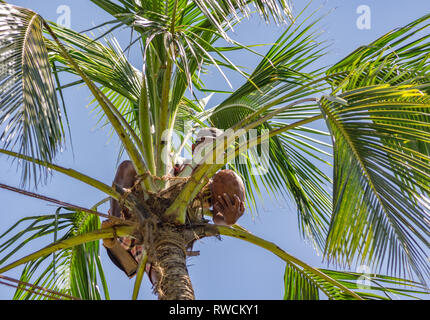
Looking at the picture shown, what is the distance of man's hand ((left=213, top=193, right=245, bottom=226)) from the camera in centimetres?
385

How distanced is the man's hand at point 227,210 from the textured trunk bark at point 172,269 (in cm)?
44

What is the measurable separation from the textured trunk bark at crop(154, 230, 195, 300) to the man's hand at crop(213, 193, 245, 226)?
435 mm

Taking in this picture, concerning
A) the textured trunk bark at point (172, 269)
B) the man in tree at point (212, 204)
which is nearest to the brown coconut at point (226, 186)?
the man in tree at point (212, 204)

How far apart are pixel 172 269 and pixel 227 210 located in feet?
2.28

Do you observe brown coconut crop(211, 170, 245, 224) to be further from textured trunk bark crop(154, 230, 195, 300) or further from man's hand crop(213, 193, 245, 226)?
textured trunk bark crop(154, 230, 195, 300)

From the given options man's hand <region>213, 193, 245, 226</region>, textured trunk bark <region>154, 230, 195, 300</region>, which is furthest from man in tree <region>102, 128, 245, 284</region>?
textured trunk bark <region>154, 230, 195, 300</region>

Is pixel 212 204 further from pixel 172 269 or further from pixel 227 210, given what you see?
pixel 172 269

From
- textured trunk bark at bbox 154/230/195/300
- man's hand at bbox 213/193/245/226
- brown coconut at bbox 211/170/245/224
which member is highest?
brown coconut at bbox 211/170/245/224

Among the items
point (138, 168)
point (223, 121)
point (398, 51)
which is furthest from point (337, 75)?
point (138, 168)

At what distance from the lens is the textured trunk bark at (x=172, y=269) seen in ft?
10.4

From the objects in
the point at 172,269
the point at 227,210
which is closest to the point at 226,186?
the point at 227,210

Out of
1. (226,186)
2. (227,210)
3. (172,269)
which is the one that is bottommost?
(172,269)

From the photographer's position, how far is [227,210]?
386cm
